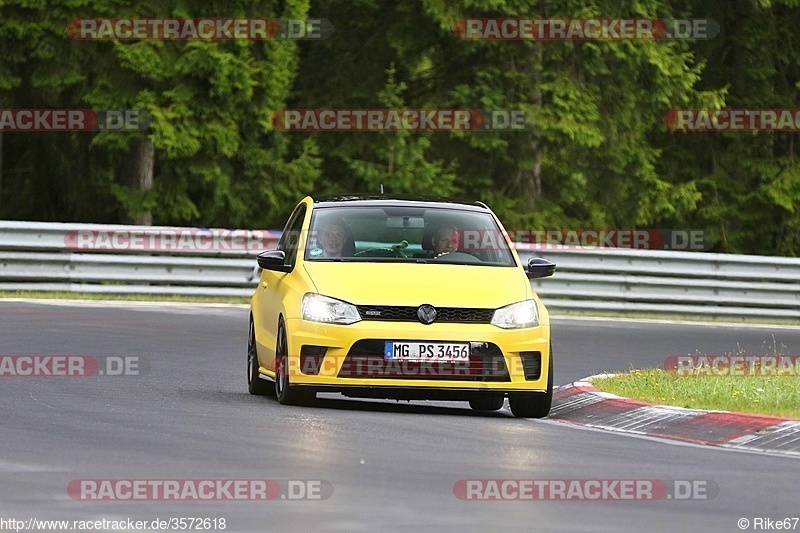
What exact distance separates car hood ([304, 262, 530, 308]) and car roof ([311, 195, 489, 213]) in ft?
3.51

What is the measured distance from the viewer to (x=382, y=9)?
3734cm

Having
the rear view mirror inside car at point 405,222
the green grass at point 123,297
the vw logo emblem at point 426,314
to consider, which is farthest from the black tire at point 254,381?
the green grass at point 123,297

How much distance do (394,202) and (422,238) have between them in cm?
50

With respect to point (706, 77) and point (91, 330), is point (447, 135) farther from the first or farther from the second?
point (91, 330)

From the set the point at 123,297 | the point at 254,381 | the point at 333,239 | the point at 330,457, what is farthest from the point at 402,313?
the point at 123,297

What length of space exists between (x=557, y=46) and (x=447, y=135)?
2.58 metres

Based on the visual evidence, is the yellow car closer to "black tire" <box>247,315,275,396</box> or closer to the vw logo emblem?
the vw logo emblem

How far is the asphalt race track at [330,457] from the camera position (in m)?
9.22

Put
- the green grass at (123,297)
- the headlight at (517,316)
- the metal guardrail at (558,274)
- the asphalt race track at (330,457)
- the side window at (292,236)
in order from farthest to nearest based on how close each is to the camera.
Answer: the metal guardrail at (558,274)
the green grass at (123,297)
the side window at (292,236)
the headlight at (517,316)
the asphalt race track at (330,457)

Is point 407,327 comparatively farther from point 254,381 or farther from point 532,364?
point 254,381

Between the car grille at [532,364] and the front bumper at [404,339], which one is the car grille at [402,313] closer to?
the front bumper at [404,339]

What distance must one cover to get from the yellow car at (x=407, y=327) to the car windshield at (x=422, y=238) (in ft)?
0.05

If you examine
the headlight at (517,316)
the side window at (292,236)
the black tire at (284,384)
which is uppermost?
the side window at (292,236)

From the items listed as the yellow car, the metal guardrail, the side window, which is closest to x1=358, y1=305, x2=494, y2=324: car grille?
the yellow car
